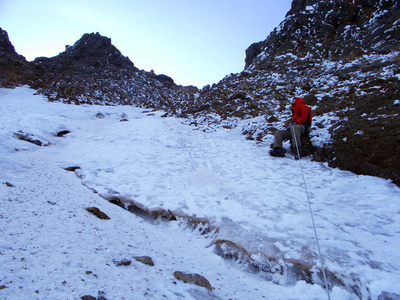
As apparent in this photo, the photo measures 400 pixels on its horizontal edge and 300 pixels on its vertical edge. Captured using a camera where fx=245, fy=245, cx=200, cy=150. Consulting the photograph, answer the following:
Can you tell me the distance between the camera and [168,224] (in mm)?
4191

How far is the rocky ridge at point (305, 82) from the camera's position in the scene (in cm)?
623

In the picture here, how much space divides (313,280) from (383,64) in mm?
14156

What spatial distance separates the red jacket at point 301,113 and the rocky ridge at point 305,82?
0.51 metres

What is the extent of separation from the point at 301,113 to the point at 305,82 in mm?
9079

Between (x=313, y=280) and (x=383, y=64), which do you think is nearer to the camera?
(x=313, y=280)

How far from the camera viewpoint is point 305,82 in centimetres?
1577

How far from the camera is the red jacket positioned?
7.82m

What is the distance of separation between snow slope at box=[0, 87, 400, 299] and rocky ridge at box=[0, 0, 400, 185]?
98cm

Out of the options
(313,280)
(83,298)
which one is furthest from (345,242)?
(83,298)

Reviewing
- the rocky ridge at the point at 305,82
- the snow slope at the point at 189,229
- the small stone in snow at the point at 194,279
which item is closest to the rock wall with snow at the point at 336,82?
the rocky ridge at the point at 305,82

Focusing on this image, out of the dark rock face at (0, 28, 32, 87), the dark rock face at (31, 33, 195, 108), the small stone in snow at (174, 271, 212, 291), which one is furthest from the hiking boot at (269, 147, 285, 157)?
the dark rock face at (0, 28, 32, 87)

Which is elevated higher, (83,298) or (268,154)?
(268,154)

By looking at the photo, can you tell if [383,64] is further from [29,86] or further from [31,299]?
[29,86]

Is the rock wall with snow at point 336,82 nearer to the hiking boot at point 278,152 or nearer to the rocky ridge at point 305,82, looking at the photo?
the rocky ridge at point 305,82
